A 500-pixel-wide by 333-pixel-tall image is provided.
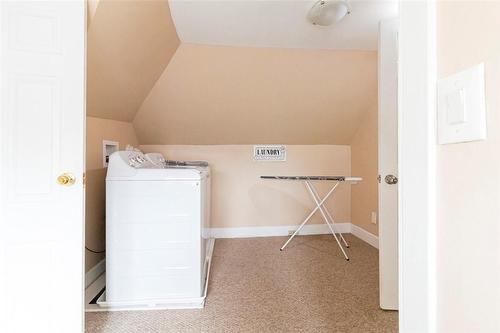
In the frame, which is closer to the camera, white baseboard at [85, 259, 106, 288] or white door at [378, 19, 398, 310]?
white door at [378, 19, 398, 310]

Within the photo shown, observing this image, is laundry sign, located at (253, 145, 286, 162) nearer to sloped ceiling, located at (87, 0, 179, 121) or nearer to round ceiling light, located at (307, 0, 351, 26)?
sloped ceiling, located at (87, 0, 179, 121)

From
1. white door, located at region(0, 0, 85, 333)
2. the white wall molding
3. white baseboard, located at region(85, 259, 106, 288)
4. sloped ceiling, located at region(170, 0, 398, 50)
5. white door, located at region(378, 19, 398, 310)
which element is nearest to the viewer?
white door, located at region(0, 0, 85, 333)

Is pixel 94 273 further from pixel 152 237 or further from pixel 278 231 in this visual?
pixel 278 231

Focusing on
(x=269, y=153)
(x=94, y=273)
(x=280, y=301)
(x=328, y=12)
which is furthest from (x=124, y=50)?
(x=280, y=301)

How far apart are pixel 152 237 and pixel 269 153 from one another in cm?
203

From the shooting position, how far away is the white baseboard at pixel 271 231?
11.0 feet

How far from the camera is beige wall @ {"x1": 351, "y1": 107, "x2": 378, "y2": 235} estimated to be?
2980 mm

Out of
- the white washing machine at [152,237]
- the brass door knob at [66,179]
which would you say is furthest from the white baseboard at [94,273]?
the brass door knob at [66,179]

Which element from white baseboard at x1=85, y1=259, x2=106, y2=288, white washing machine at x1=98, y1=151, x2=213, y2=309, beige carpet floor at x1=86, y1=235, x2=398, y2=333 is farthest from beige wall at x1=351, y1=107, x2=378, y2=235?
white baseboard at x1=85, y1=259, x2=106, y2=288

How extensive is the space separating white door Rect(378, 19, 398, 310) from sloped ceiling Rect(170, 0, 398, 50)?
401mm

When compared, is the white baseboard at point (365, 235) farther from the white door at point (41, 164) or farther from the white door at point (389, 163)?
the white door at point (41, 164)

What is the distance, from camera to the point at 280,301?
71.4 inches
